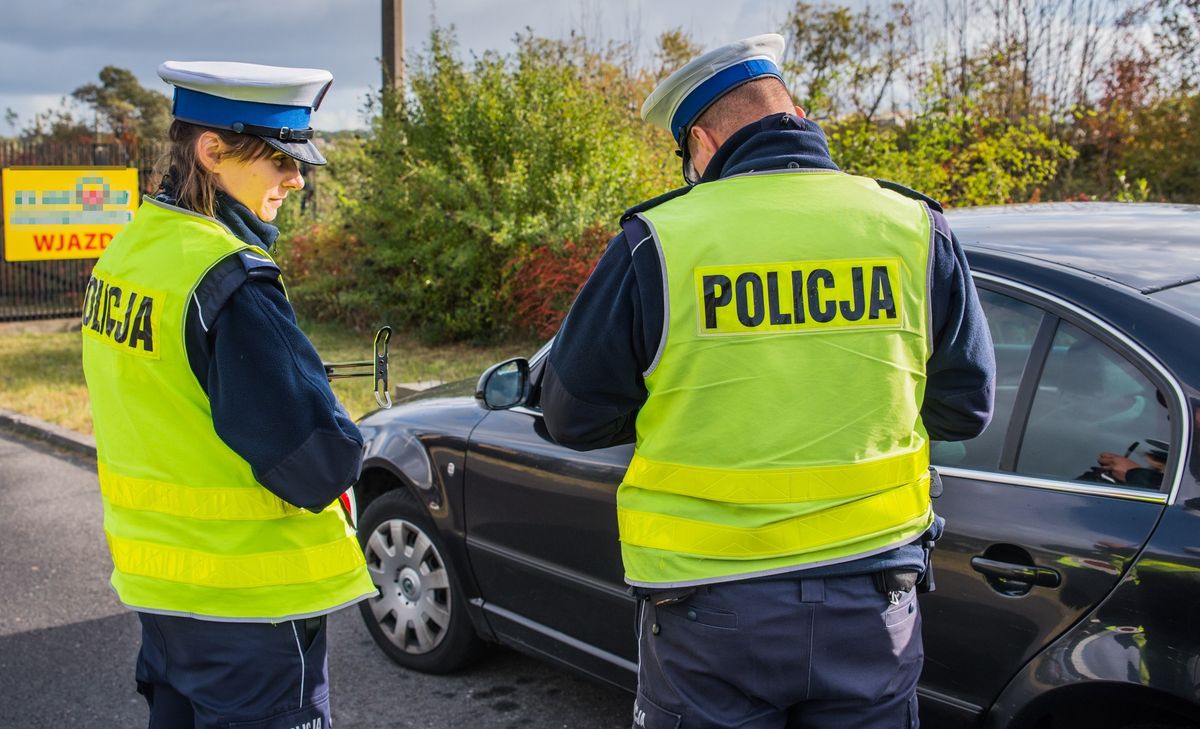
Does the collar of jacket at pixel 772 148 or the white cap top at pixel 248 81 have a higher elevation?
the white cap top at pixel 248 81

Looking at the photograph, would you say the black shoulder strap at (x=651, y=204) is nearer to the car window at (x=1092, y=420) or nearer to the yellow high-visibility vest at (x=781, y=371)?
the yellow high-visibility vest at (x=781, y=371)

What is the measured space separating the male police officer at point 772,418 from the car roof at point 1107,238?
821 millimetres

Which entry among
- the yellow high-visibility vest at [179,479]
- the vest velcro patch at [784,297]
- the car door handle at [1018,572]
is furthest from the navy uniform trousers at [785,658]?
the yellow high-visibility vest at [179,479]

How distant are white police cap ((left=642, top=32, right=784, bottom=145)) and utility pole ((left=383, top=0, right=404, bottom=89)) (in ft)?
34.6

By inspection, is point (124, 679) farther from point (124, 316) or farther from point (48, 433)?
point (48, 433)

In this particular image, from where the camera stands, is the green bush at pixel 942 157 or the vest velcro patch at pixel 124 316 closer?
the vest velcro patch at pixel 124 316

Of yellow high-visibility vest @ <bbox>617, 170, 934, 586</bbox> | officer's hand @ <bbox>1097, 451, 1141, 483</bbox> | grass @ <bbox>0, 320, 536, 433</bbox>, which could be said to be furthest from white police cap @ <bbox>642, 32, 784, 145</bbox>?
grass @ <bbox>0, 320, 536, 433</bbox>

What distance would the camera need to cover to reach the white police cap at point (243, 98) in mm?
2117

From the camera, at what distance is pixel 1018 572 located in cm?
243

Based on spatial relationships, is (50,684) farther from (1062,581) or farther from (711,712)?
(1062,581)

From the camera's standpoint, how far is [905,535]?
198cm

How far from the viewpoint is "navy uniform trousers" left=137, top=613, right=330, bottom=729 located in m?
2.04

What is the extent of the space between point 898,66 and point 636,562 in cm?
1191

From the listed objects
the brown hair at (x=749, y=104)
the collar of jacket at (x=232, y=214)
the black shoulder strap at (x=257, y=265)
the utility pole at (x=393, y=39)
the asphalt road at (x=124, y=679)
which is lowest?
the asphalt road at (x=124, y=679)
